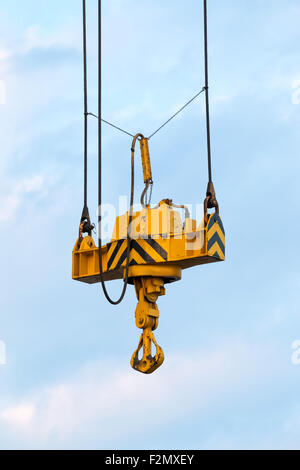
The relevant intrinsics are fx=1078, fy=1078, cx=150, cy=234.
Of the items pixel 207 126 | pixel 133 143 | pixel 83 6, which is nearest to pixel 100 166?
pixel 133 143

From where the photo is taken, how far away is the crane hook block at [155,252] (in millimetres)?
12930

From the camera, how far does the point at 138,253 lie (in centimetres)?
1319

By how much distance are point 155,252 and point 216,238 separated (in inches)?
30.0

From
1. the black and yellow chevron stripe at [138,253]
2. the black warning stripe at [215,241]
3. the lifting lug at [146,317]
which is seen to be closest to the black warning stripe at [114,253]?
the black and yellow chevron stripe at [138,253]

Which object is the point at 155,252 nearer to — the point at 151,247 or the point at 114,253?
the point at 151,247

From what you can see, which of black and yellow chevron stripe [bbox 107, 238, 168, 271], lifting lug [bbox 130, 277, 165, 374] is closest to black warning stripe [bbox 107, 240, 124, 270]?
black and yellow chevron stripe [bbox 107, 238, 168, 271]

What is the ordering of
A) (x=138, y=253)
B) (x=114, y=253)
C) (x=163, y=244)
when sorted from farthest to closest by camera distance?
(x=114, y=253), (x=138, y=253), (x=163, y=244)

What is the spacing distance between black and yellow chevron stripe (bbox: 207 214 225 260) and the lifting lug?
2.72 feet

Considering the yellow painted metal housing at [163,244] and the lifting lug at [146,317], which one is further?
the lifting lug at [146,317]

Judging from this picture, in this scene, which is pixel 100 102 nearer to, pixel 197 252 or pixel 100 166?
pixel 100 166

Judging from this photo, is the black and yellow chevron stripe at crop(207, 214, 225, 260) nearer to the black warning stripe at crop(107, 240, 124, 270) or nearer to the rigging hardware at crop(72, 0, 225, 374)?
the rigging hardware at crop(72, 0, 225, 374)

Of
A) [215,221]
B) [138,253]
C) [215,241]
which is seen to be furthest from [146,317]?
[215,221]

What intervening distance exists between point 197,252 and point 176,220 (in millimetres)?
544

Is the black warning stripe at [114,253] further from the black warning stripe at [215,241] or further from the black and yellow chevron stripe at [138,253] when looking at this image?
the black warning stripe at [215,241]
